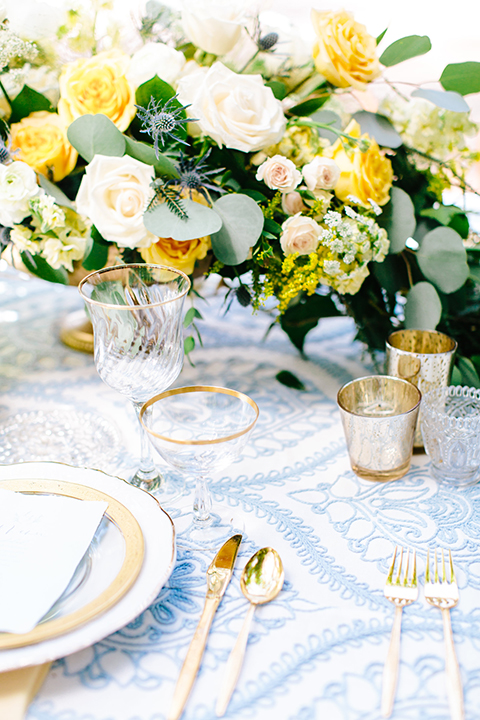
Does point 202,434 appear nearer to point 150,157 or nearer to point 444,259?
point 150,157

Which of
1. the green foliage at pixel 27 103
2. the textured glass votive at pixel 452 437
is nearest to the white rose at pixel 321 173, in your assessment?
the textured glass votive at pixel 452 437

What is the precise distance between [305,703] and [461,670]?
16cm

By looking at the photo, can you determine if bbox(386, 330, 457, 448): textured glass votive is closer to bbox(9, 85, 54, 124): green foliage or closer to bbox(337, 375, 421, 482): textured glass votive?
bbox(337, 375, 421, 482): textured glass votive

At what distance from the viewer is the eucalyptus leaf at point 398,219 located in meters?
1.02

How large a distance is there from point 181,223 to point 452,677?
0.67m

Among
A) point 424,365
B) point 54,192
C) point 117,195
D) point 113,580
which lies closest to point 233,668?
point 113,580

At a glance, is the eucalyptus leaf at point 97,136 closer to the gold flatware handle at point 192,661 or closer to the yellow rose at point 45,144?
the yellow rose at point 45,144

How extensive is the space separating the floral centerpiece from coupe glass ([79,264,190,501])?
8 cm

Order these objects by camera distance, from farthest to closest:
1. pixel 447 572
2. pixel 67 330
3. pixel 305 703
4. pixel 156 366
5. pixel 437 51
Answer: pixel 437 51, pixel 67 330, pixel 156 366, pixel 447 572, pixel 305 703

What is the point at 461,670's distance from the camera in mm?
578

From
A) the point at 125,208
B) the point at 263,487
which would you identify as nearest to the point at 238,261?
the point at 125,208

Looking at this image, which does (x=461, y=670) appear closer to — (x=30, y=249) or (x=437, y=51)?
(x=30, y=249)

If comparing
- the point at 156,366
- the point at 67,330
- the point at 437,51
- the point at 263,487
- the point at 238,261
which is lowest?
the point at 67,330

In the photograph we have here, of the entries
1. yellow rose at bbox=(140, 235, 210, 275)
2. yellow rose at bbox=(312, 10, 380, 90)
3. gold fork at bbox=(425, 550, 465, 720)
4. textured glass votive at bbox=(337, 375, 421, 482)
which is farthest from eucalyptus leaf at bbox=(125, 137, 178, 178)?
gold fork at bbox=(425, 550, 465, 720)
